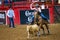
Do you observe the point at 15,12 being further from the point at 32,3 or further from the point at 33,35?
the point at 33,35

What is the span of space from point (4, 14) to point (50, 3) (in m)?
3.80

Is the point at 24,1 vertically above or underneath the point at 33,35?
above

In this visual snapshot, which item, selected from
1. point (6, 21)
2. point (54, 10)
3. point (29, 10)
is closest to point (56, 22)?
point (54, 10)

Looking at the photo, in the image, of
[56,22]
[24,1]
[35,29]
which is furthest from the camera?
[24,1]

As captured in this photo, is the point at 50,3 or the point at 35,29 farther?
the point at 50,3

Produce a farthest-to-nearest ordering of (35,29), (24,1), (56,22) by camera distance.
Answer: (24,1) < (56,22) < (35,29)

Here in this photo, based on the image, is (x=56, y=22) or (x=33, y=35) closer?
(x=33, y=35)

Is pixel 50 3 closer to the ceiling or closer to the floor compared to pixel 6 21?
closer to the ceiling

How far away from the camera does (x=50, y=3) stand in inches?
807

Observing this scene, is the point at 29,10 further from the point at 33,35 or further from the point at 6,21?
the point at 33,35

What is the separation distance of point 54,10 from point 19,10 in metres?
2.76

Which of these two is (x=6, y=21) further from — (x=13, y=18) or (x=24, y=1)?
(x=24, y=1)

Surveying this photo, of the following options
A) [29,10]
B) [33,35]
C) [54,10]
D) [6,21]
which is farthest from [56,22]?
[33,35]

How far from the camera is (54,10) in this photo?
65.0 feet
